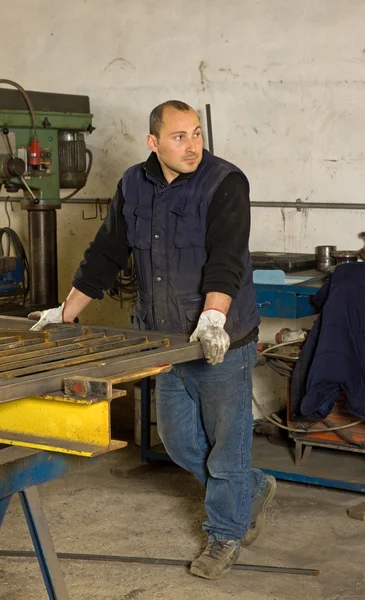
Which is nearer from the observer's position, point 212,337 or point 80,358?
point 80,358

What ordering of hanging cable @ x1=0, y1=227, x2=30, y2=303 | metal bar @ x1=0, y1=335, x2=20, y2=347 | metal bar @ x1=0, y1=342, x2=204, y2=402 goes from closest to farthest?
metal bar @ x1=0, y1=342, x2=204, y2=402 < metal bar @ x1=0, y1=335, x2=20, y2=347 < hanging cable @ x1=0, y1=227, x2=30, y2=303

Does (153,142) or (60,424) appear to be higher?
(153,142)

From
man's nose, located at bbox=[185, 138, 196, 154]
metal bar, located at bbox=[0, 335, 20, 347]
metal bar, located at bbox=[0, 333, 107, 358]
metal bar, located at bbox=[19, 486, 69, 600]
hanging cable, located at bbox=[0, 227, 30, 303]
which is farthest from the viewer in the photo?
hanging cable, located at bbox=[0, 227, 30, 303]

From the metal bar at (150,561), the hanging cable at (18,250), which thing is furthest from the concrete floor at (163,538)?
the hanging cable at (18,250)

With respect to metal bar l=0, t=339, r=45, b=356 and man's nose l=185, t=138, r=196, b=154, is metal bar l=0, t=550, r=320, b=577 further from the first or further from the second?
man's nose l=185, t=138, r=196, b=154

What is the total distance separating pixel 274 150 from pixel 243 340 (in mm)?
1412

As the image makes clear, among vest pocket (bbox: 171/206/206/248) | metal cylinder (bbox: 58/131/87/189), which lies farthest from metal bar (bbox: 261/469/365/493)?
metal cylinder (bbox: 58/131/87/189)

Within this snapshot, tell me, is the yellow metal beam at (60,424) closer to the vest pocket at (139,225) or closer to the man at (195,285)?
the man at (195,285)

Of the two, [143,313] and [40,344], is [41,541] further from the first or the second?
[143,313]

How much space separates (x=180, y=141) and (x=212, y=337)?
60cm

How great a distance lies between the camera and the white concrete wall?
3.66 metres

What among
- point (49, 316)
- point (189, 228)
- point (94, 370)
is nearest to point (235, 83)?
point (189, 228)

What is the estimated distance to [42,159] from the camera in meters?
3.88

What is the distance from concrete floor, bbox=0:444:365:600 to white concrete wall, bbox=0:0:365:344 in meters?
1.07
